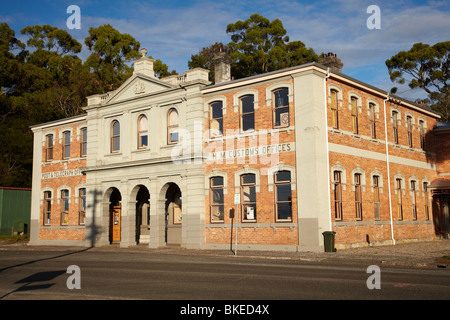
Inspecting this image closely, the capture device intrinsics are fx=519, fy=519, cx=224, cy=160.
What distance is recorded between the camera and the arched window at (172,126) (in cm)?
2877

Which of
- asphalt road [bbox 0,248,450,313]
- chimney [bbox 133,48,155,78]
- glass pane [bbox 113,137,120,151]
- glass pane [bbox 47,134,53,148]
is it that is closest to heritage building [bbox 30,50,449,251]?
chimney [bbox 133,48,155,78]

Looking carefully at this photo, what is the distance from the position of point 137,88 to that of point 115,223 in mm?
9038

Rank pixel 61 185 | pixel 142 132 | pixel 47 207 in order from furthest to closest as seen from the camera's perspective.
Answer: pixel 47 207, pixel 61 185, pixel 142 132

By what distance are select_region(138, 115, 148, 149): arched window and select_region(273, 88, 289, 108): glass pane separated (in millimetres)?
8689

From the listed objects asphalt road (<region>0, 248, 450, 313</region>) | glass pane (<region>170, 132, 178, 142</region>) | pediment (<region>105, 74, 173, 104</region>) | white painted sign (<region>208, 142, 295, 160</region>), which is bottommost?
asphalt road (<region>0, 248, 450, 313</region>)

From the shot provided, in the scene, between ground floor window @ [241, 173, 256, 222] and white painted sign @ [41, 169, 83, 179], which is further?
white painted sign @ [41, 169, 83, 179]

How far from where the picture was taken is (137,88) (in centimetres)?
3094

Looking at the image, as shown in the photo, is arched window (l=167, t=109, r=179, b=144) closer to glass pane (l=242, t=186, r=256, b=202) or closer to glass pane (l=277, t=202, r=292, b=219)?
glass pane (l=242, t=186, r=256, b=202)

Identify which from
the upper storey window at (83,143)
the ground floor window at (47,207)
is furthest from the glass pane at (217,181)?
the ground floor window at (47,207)

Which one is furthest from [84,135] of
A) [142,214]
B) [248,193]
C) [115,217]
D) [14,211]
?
[248,193]

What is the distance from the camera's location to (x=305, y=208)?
930 inches

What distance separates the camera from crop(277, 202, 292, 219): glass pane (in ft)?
80.0

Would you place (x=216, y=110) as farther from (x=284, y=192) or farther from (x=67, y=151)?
(x=67, y=151)
